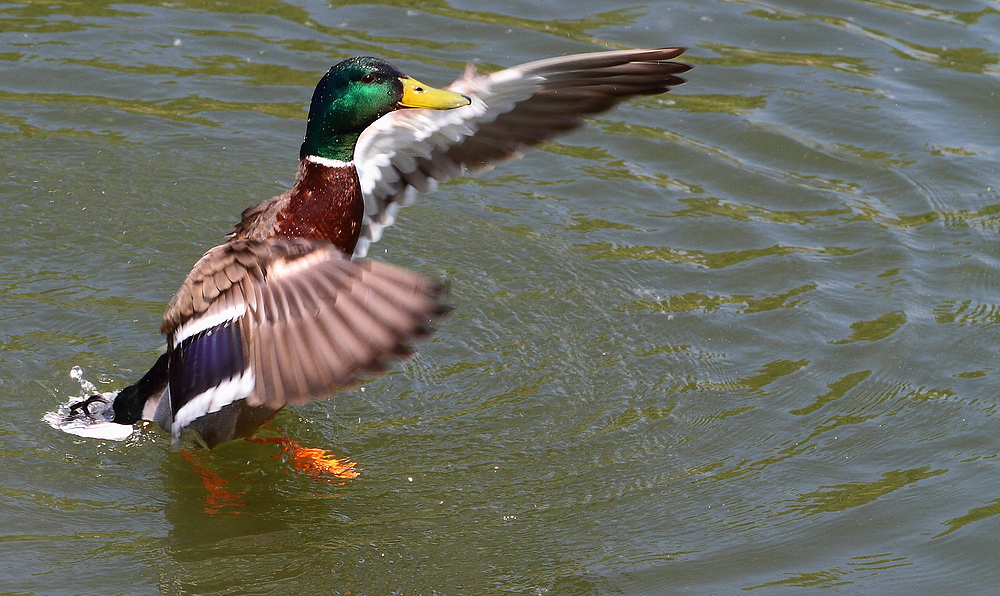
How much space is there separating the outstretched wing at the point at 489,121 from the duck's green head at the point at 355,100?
1.20 feet

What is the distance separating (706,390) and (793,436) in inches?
17.5

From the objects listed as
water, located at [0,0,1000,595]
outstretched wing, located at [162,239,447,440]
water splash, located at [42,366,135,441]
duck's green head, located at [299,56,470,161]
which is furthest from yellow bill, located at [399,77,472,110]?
water splash, located at [42,366,135,441]

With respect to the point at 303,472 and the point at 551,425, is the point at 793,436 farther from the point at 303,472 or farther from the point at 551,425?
the point at 303,472

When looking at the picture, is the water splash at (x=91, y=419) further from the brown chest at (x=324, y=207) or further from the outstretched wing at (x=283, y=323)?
the brown chest at (x=324, y=207)

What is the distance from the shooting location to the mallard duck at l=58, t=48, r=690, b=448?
374 cm

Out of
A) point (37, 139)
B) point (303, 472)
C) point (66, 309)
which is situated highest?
point (37, 139)

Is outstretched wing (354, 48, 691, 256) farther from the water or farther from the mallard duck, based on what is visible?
the water

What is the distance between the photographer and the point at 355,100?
5047 mm

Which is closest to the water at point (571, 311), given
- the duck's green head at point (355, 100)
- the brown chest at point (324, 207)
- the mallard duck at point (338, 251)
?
the mallard duck at point (338, 251)

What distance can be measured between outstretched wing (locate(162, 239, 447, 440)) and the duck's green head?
88 centimetres

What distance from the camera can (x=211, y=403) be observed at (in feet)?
14.0

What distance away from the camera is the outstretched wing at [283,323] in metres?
3.66

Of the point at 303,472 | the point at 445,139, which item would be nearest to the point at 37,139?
the point at 445,139

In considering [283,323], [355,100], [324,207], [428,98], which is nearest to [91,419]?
[324,207]
